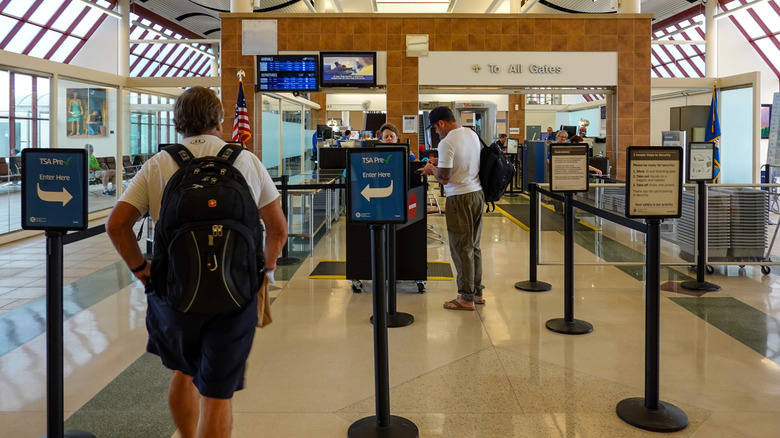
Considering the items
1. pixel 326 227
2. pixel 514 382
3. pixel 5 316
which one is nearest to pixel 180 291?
pixel 514 382

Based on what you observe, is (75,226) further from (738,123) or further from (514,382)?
(738,123)

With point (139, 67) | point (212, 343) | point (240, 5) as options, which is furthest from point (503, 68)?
point (139, 67)

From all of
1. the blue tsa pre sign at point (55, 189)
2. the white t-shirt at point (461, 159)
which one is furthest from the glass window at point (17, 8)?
the blue tsa pre sign at point (55, 189)

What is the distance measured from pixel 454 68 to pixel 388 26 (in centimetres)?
125

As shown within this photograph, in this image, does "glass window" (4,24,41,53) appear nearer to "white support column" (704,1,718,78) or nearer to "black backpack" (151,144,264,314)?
"white support column" (704,1,718,78)

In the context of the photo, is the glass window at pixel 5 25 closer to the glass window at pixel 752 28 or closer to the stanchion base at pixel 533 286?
the stanchion base at pixel 533 286

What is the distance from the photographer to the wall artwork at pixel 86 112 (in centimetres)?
1004

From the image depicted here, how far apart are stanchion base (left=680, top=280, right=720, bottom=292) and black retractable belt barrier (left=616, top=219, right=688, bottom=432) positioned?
9.14 feet

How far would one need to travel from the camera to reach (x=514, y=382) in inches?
131

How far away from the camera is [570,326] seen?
4.25 meters

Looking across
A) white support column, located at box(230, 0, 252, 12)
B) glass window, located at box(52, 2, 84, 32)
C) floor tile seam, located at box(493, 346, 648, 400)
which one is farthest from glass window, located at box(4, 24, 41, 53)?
floor tile seam, located at box(493, 346, 648, 400)

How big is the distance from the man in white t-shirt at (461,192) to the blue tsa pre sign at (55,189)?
265 centimetres

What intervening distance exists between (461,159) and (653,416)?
2.35 metres

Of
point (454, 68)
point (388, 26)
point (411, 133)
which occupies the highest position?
point (388, 26)
